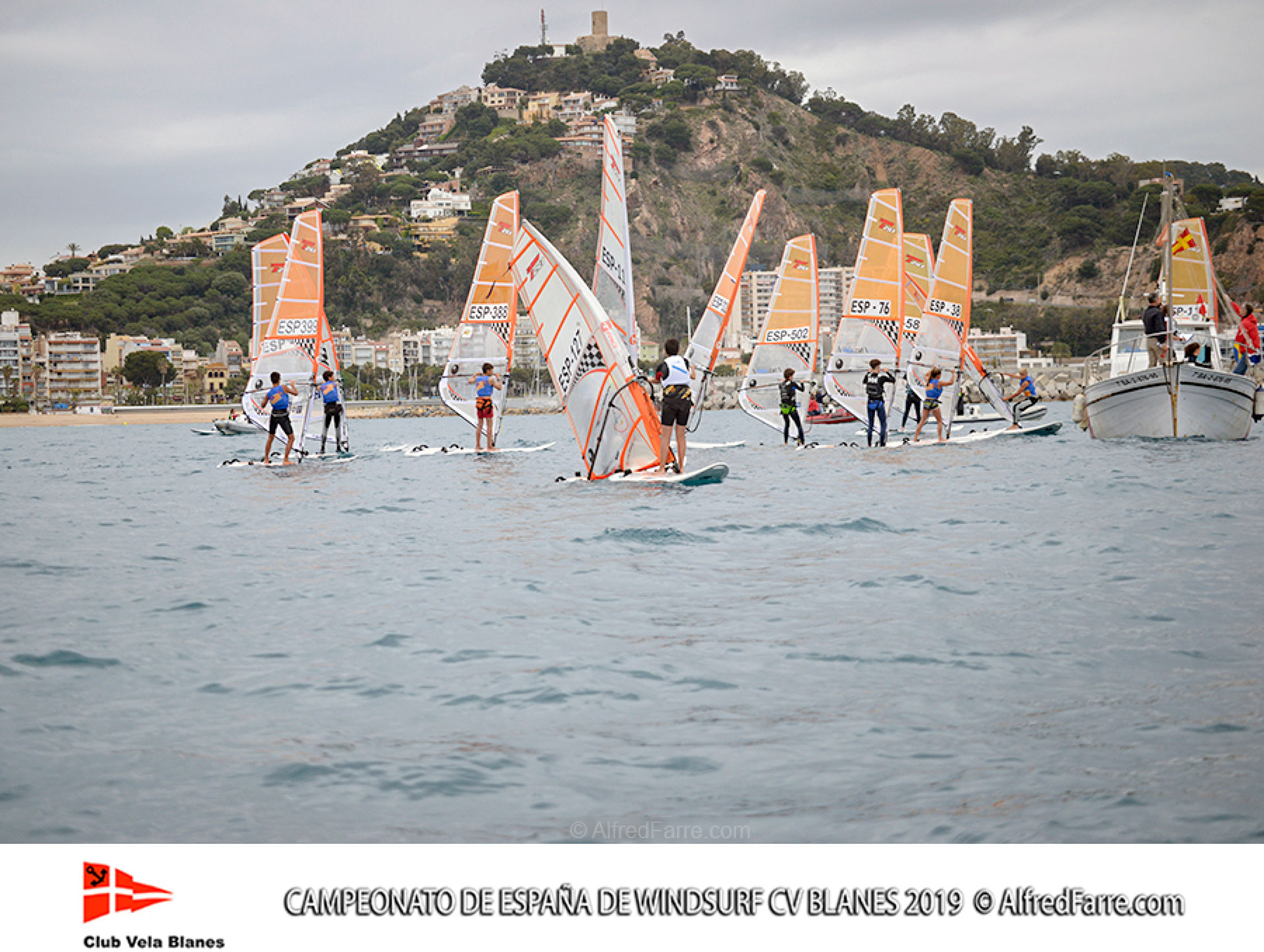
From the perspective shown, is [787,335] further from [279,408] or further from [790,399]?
[279,408]

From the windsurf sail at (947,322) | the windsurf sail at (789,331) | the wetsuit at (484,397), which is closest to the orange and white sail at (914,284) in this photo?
the windsurf sail at (947,322)

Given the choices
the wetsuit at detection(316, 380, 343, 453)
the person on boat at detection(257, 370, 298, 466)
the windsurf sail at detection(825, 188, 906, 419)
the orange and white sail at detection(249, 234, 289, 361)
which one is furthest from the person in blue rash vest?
the orange and white sail at detection(249, 234, 289, 361)

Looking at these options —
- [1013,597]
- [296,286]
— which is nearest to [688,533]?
[1013,597]

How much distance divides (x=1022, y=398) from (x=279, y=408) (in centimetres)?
1869

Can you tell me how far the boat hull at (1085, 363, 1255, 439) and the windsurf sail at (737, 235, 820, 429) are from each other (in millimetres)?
8974

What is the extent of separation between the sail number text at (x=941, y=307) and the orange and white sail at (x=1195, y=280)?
4.73 m

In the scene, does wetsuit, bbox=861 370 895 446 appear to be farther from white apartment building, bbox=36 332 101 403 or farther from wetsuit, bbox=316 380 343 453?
white apartment building, bbox=36 332 101 403

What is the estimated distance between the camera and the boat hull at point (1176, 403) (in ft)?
64.0

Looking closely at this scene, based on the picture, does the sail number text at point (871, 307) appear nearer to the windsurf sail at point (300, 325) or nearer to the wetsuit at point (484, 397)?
the wetsuit at point (484, 397)

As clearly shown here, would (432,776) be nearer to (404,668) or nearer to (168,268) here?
(404,668)

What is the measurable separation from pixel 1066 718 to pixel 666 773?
1608mm

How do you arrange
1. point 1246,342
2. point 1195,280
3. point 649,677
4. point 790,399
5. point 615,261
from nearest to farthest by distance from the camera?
point 649,677 < point 615,261 < point 1246,342 < point 790,399 < point 1195,280

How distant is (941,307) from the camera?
2656 centimetres
